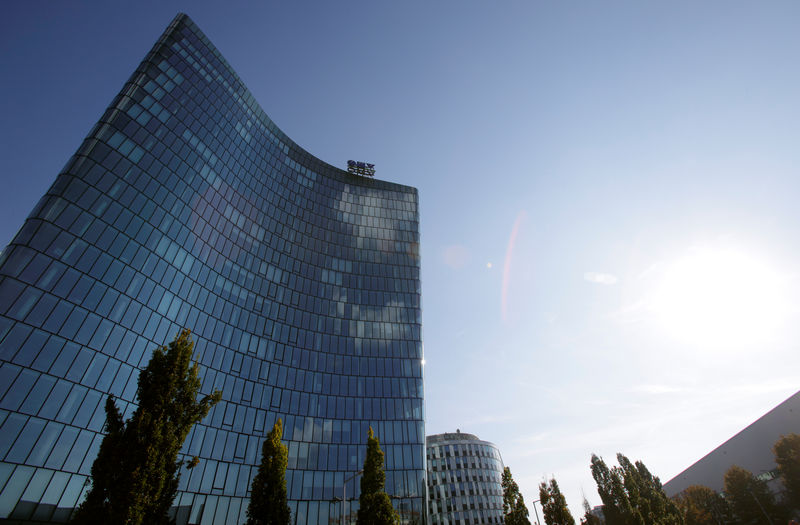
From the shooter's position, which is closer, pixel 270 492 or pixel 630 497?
pixel 270 492

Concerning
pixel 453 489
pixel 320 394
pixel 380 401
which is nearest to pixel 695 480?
pixel 453 489

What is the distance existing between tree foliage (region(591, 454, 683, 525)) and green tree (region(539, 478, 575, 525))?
9.17 meters

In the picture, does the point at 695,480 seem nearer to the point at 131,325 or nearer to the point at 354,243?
the point at 354,243

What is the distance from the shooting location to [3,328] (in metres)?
26.4

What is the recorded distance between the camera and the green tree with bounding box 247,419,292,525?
864 inches

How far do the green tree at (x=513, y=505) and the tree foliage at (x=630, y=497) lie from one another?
609 inches

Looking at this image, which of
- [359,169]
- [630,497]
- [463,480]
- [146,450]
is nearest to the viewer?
[146,450]

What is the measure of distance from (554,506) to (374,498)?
29.1m

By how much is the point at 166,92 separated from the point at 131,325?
2977 cm

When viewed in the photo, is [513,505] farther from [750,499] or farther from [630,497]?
[750,499]

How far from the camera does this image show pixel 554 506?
43125 millimetres

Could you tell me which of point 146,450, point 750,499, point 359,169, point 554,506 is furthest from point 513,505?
point 359,169

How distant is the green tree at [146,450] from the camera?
39.9 feet

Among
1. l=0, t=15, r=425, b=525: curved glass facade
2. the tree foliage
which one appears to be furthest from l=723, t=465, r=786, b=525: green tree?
l=0, t=15, r=425, b=525: curved glass facade
